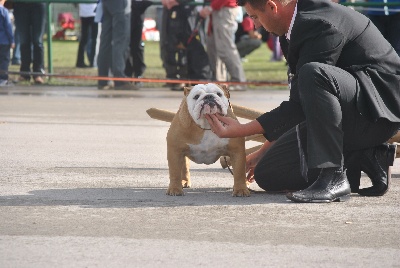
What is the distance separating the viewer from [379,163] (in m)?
6.73

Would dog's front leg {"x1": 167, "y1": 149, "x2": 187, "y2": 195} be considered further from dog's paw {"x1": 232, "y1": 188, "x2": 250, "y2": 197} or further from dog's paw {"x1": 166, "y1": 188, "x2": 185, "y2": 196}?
dog's paw {"x1": 232, "y1": 188, "x2": 250, "y2": 197}

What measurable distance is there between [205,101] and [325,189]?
90 cm

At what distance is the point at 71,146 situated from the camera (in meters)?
9.40

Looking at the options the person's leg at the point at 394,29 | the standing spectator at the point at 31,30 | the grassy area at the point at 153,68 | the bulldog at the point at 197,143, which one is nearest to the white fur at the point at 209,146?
the bulldog at the point at 197,143

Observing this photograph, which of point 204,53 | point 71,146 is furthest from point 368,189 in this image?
point 204,53

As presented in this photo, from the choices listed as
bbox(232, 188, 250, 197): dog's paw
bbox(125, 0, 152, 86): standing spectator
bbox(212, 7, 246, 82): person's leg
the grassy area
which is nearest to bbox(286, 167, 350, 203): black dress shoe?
bbox(232, 188, 250, 197): dog's paw

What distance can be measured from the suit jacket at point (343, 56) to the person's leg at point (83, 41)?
15204 mm

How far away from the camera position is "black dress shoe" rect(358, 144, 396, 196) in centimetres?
672

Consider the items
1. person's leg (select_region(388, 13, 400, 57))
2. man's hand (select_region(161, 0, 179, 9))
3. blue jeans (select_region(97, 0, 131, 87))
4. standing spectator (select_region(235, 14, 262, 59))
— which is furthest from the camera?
standing spectator (select_region(235, 14, 262, 59))

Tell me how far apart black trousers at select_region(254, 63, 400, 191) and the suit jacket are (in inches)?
3.0

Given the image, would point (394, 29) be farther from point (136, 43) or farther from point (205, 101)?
point (205, 101)

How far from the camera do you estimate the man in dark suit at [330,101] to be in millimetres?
6234

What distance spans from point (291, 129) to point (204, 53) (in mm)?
8991

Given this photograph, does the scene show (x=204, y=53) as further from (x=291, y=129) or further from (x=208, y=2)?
(x=291, y=129)
